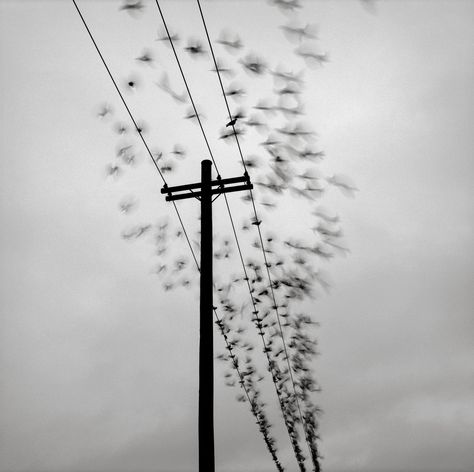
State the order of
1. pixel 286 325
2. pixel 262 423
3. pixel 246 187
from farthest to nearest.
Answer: pixel 262 423 → pixel 286 325 → pixel 246 187

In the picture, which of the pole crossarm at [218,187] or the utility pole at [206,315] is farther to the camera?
the pole crossarm at [218,187]

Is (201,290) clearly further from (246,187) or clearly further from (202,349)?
(246,187)

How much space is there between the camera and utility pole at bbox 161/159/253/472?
5051 millimetres

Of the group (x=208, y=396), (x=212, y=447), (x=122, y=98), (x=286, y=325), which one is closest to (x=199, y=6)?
(x=122, y=98)

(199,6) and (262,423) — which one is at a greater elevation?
(199,6)

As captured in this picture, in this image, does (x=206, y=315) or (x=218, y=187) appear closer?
(x=206, y=315)

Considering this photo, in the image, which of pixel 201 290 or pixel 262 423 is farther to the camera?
pixel 262 423

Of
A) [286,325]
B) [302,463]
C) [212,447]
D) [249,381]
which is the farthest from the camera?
[302,463]

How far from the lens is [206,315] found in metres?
5.50

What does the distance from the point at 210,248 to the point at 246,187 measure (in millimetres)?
1508

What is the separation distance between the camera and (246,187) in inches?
272

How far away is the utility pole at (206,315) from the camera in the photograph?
5.05 meters

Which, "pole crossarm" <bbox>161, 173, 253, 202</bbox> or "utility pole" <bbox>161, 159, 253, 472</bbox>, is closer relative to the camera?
"utility pole" <bbox>161, 159, 253, 472</bbox>

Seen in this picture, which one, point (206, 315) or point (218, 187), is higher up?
point (218, 187)
